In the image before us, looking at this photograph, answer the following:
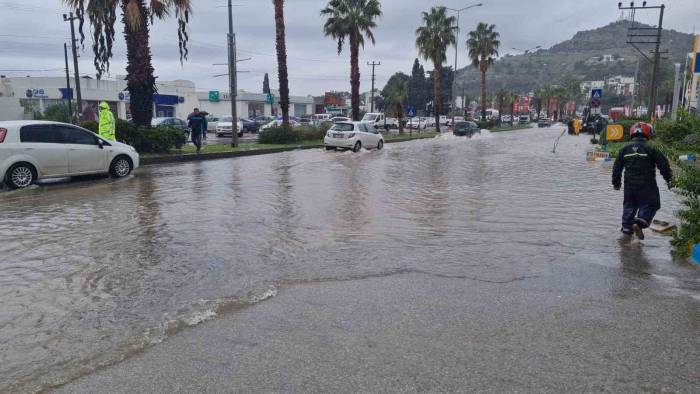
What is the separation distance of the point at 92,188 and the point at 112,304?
8.66m

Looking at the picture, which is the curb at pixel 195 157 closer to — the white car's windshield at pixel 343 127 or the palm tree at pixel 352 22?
the white car's windshield at pixel 343 127

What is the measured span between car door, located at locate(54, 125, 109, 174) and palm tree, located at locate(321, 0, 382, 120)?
25743 millimetres

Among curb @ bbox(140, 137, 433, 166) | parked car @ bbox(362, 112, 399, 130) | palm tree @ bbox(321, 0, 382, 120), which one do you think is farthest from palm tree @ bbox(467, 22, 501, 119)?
curb @ bbox(140, 137, 433, 166)

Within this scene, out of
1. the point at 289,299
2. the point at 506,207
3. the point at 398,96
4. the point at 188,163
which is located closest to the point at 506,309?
the point at 289,299

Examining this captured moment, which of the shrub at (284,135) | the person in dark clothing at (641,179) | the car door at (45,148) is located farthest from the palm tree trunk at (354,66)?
the person in dark clothing at (641,179)

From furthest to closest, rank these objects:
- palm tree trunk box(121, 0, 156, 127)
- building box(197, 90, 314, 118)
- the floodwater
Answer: building box(197, 90, 314, 118) → palm tree trunk box(121, 0, 156, 127) → the floodwater

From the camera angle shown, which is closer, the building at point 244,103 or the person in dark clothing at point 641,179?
the person in dark clothing at point 641,179

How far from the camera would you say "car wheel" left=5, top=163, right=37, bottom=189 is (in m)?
12.6

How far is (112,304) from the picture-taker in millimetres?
5207

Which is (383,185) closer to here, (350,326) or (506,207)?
(506,207)

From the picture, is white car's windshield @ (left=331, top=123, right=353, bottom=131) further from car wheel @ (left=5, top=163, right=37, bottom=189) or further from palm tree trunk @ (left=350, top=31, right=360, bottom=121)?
car wheel @ (left=5, top=163, right=37, bottom=189)

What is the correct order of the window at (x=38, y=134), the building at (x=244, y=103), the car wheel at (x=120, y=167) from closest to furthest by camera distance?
1. the window at (x=38, y=134)
2. the car wheel at (x=120, y=167)
3. the building at (x=244, y=103)

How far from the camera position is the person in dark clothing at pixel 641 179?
7770mm

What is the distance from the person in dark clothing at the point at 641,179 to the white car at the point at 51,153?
11.8 m
